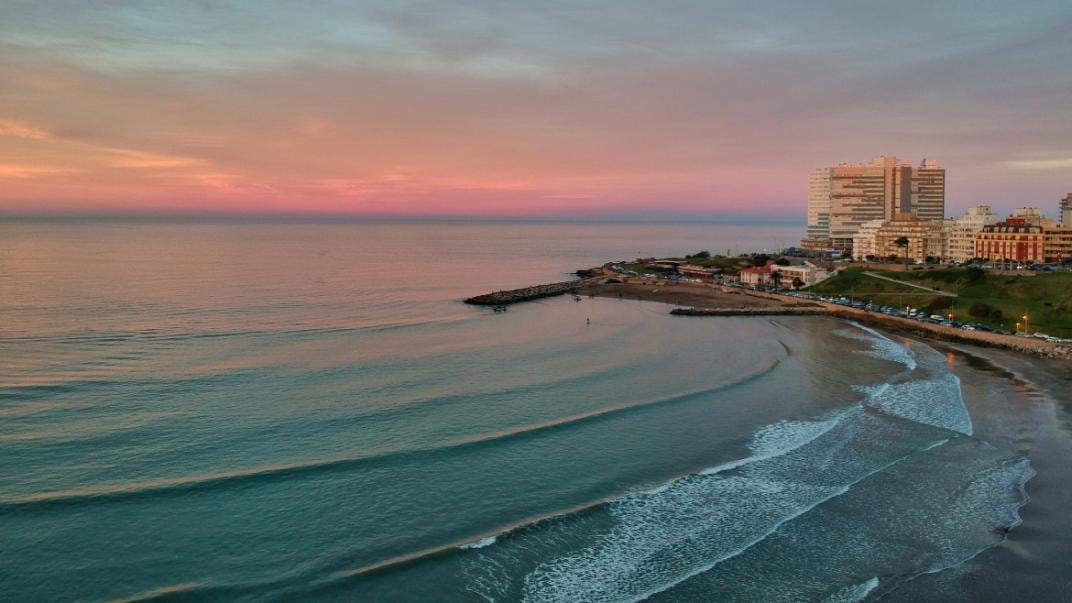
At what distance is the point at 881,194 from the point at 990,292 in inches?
3799

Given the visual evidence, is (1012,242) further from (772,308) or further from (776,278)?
(772,308)

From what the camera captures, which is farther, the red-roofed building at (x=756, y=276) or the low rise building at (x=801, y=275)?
the red-roofed building at (x=756, y=276)

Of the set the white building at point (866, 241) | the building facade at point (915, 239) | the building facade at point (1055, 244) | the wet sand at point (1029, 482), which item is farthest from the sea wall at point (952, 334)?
the white building at point (866, 241)

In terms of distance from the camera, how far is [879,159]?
156750mm

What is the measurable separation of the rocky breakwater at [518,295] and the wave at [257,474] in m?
42.6

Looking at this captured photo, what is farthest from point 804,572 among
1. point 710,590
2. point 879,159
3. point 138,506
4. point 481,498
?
point 879,159

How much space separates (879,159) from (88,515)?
164 metres

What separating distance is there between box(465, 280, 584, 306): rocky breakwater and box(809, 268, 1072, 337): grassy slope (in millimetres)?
27669

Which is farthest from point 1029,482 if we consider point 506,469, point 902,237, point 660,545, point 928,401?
point 902,237

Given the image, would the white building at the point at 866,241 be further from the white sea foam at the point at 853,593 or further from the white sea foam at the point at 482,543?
the white sea foam at the point at 482,543

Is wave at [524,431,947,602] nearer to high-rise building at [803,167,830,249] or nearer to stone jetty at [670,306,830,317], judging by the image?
stone jetty at [670,306,830,317]

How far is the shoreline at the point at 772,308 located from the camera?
4722cm

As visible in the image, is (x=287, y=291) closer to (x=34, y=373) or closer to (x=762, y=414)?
(x=34, y=373)

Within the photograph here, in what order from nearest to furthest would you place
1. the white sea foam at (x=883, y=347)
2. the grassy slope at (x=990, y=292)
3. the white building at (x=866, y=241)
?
1. the white sea foam at (x=883, y=347)
2. the grassy slope at (x=990, y=292)
3. the white building at (x=866, y=241)
